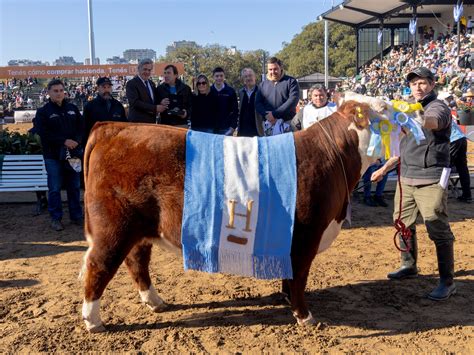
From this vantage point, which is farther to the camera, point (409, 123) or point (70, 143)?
point (70, 143)

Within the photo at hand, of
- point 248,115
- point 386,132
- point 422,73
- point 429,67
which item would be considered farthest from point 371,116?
point 429,67

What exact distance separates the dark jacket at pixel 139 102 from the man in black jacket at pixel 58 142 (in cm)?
75

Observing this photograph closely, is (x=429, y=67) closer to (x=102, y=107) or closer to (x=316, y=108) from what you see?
(x=316, y=108)

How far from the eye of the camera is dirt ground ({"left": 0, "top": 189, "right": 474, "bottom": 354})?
3582mm

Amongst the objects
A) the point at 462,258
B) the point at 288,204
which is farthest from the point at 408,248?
the point at 288,204

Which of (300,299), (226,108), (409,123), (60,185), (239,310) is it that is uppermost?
(226,108)

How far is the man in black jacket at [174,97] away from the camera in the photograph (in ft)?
23.3

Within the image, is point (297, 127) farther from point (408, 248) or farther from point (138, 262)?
point (138, 262)

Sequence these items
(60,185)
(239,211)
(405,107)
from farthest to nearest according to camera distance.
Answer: (60,185), (405,107), (239,211)

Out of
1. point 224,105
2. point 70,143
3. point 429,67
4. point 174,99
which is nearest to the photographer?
point 70,143

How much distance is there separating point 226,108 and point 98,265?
444 centimetres

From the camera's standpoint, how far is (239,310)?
13.8ft

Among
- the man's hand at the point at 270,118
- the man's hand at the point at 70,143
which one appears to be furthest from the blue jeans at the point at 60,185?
the man's hand at the point at 270,118

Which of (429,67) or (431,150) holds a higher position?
(429,67)
